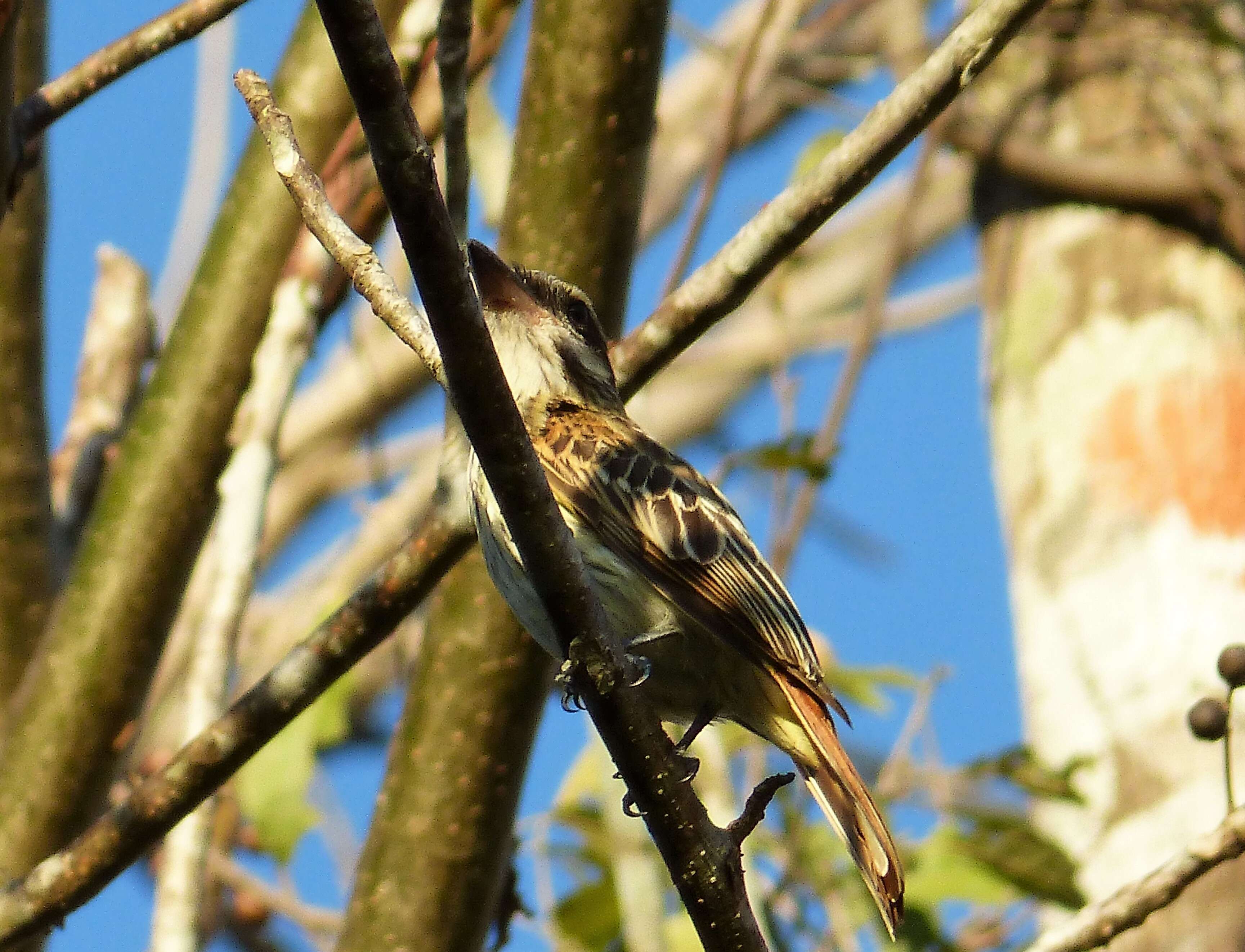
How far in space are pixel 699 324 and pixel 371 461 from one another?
3.41 m

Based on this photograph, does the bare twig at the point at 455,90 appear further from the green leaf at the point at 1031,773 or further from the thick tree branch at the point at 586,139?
the green leaf at the point at 1031,773

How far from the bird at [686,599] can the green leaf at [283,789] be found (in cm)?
148

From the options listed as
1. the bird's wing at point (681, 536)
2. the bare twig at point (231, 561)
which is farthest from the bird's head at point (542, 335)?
the bare twig at point (231, 561)

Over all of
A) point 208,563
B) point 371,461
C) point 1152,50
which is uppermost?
point 1152,50

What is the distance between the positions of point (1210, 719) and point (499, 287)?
2074 millimetres

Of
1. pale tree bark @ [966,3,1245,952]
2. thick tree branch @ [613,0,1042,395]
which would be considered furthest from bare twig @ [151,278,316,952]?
pale tree bark @ [966,3,1245,952]

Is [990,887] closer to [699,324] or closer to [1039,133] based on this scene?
[699,324]

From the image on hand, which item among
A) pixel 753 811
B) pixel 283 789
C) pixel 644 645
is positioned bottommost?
pixel 753 811

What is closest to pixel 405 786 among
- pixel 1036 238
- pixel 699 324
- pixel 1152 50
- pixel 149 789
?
pixel 149 789

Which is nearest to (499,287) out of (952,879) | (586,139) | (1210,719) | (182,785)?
(586,139)

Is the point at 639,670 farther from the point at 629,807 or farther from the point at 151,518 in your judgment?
the point at 151,518

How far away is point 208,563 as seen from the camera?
197 inches

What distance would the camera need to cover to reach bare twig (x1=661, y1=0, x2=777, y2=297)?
5238 mm

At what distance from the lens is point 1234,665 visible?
3.51 meters
